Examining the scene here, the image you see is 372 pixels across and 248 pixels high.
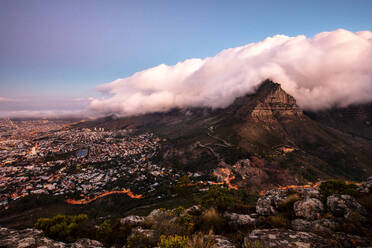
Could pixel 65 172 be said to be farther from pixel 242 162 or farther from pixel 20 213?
pixel 242 162

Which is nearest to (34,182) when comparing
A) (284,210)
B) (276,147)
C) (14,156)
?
(14,156)

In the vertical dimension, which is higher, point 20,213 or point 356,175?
point 20,213

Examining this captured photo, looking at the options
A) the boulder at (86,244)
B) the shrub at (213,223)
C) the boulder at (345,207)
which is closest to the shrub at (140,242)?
the boulder at (86,244)

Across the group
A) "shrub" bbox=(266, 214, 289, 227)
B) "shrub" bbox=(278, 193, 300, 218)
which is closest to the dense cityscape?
"shrub" bbox=(278, 193, 300, 218)

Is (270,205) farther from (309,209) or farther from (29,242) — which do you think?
(29,242)

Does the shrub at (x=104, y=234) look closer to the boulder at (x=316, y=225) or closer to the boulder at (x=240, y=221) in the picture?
the boulder at (x=240, y=221)

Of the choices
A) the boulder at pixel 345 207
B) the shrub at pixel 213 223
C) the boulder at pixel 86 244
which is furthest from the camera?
the shrub at pixel 213 223

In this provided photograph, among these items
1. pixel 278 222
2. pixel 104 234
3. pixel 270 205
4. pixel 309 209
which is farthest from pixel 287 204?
pixel 104 234
